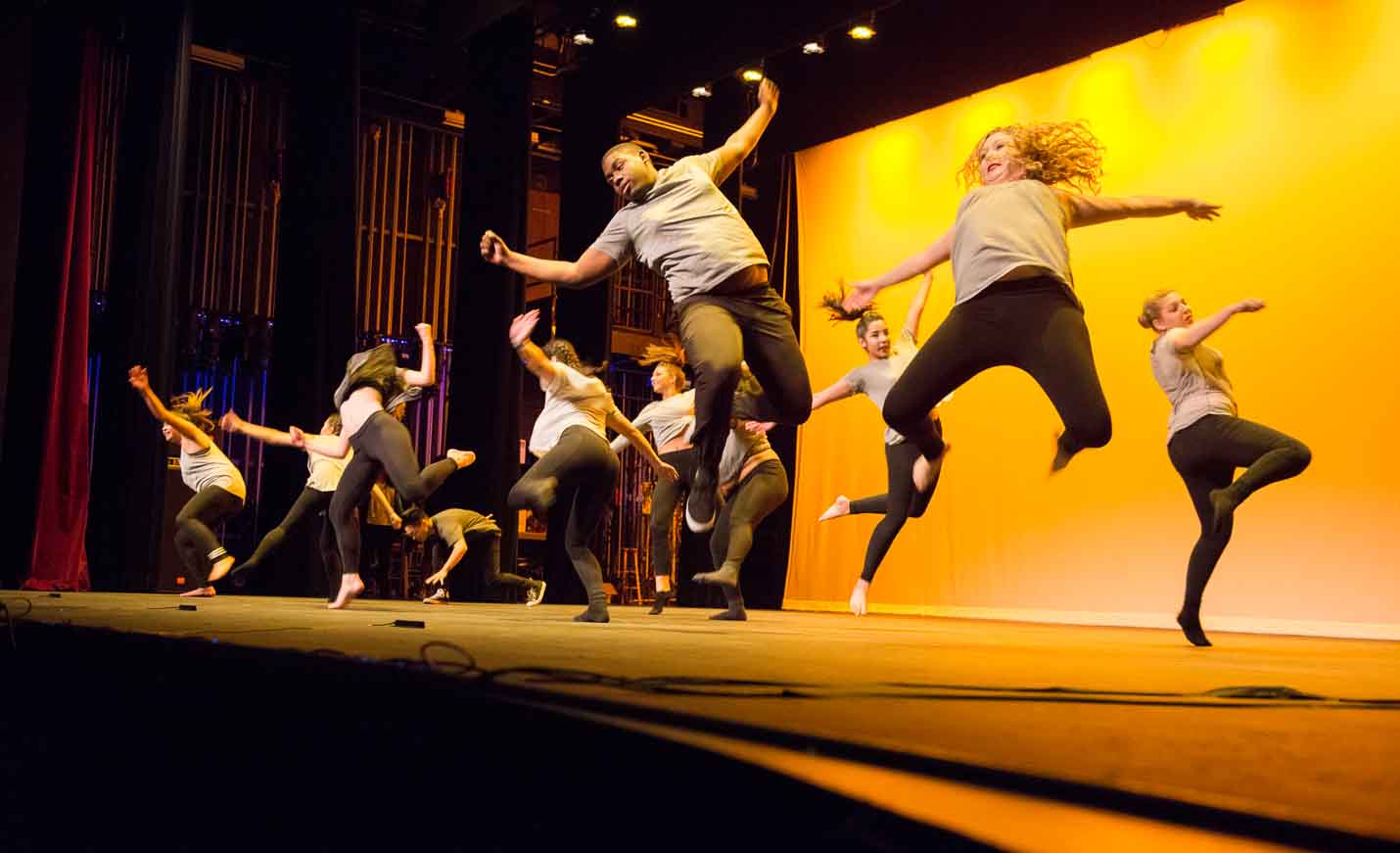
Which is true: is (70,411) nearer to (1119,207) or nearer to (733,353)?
(733,353)

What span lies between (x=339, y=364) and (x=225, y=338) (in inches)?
98.2

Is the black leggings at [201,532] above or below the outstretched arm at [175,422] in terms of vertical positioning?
below

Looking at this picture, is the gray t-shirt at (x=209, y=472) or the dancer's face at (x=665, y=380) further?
the gray t-shirt at (x=209, y=472)

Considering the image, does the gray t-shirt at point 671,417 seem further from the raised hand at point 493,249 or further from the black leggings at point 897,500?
the raised hand at point 493,249

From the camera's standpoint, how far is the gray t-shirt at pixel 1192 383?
17.4 ft

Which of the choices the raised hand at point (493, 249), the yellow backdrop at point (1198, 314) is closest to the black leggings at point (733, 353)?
the raised hand at point (493, 249)

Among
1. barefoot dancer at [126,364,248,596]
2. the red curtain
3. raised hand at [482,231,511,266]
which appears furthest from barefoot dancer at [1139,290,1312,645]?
the red curtain

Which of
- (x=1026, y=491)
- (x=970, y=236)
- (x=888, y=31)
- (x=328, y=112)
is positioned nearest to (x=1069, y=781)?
(x=970, y=236)

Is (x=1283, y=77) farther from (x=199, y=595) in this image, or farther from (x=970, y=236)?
(x=199, y=595)

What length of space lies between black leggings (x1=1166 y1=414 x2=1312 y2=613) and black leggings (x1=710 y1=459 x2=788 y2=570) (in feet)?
8.53

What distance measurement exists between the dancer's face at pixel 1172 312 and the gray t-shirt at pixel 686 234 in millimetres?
1918

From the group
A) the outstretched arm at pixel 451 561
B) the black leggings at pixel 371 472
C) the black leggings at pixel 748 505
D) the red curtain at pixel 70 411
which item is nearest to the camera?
the black leggings at pixel 371 472

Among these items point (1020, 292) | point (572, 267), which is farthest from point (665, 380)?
point (1020, 292)

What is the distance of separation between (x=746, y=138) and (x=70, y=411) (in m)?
8.50
